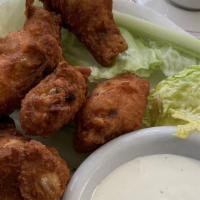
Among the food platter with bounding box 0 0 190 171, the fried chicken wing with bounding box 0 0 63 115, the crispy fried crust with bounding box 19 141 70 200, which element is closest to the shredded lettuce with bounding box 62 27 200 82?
the food platter with bounding box 0 0 190 171

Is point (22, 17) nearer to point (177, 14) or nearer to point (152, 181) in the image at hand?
point (152, 181)

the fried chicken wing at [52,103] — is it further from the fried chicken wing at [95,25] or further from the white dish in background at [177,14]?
the white dish in background at [177,14]

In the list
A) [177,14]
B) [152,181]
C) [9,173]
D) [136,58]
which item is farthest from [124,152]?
[177,14]

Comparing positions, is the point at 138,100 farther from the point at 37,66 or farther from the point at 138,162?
the point at 37,66

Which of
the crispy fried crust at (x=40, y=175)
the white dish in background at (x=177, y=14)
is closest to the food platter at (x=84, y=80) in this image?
the crispy fried crust at (x=40, y=175)

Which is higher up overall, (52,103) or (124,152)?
(52,103)

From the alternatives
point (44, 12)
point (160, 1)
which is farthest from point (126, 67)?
point (160, 1)

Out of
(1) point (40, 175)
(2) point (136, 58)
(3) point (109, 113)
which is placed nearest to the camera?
(1) point (40, 175)
